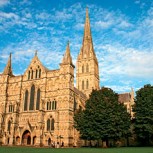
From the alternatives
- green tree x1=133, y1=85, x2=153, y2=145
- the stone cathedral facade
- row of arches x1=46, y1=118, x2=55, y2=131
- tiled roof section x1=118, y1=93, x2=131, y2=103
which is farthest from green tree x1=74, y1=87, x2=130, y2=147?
tiled roof section x1=118, y1=93, x2=131, y2=103

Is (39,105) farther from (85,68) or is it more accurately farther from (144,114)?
(85,68)

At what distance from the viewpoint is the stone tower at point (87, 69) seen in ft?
288

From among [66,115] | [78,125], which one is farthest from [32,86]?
[78,125]

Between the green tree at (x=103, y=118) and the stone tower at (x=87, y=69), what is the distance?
38.3 meters

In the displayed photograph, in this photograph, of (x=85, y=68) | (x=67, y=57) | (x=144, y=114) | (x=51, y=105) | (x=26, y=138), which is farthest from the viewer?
(x=85, y=68)

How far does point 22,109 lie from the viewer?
2346 inches

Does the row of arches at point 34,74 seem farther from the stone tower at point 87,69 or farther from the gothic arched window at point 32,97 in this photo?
the stone tower at point 87,69

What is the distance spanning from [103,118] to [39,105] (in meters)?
20.4

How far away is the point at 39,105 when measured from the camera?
57.7m

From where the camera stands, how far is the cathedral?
175 feet

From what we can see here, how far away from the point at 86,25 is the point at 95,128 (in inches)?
2630

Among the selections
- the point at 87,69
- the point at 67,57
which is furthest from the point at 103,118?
the point at 87,69

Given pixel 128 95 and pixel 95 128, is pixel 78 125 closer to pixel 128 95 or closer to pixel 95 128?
pixel 95 128

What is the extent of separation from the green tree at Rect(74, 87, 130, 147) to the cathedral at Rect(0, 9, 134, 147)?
6797 millimetres
